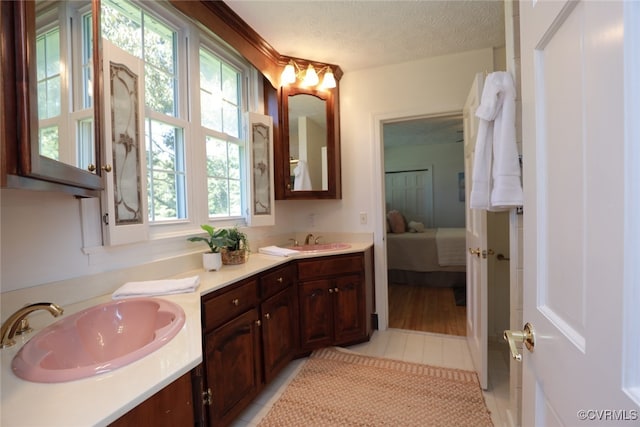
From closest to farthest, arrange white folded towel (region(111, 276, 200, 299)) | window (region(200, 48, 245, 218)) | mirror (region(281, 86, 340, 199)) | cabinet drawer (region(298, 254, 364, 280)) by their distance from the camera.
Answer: white folded towel (region(111, 276, 200, 299)) < window (region(200, 48, 245, 218)) < cabinet drawer (region(298, 254, 364, 280)) < mirror (region(281, 86, 340, 199))

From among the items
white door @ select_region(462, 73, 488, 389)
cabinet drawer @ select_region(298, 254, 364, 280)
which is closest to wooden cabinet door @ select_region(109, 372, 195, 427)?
cabinet drawer @ select_region(298, 254, 364, 280)

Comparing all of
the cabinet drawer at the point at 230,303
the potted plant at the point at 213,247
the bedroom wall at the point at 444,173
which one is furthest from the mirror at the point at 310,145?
the bedroom wall at the point at 444,173

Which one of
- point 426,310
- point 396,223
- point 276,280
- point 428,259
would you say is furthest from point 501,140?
point 396,223

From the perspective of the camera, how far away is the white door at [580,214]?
1.15ft

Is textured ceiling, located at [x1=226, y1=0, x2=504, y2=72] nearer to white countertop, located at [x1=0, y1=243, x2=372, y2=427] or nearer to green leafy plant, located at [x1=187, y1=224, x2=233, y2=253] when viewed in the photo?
green leafy plant, located at [x1=187, y1=224, x2=233, y2=253]

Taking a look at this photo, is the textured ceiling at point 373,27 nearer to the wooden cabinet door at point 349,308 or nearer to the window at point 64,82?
the window at point 64,82

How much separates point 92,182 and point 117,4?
1.08 metres

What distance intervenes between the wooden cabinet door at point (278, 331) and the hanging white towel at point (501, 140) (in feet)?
4.55

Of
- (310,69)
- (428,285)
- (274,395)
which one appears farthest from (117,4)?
(428,285)

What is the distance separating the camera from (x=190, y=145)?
1.80 metres

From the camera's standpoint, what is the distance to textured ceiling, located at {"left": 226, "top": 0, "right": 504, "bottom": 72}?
1.75 metres

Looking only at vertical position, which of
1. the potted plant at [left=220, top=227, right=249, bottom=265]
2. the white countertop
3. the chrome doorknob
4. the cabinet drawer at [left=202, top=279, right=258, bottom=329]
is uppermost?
the potted plant at [left=220, top=227, right=249, bottom=265]

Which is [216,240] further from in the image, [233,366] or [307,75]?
[307,75]

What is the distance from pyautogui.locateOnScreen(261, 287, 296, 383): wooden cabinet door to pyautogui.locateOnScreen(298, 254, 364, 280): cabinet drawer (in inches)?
7.0
